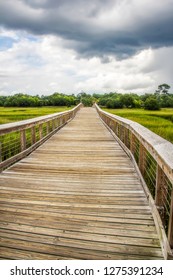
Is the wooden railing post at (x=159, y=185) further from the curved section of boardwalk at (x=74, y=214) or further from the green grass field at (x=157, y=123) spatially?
the green grass field at (x=157, y=123)

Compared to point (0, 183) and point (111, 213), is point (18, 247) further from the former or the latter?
point (0, 183)

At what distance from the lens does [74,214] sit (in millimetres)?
2838

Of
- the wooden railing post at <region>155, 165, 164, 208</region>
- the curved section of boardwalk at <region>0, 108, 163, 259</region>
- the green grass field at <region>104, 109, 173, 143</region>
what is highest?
the green grass field at <region>104, 109, 173, 143</region>

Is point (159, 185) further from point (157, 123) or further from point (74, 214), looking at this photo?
point (157, 123)

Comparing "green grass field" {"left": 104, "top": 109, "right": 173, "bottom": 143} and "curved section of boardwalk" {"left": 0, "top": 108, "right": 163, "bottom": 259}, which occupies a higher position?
"green grass field" {"left": 104, "top": 109, "right": 173, "bottom": 143}

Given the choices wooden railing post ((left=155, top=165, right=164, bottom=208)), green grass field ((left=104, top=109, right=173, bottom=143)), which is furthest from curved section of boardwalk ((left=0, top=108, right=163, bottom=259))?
green grass field ((left=104, top=109, right=173, bottom=143))

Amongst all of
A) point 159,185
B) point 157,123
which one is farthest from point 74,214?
point 157,123

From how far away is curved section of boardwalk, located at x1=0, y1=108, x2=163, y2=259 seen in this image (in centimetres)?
220

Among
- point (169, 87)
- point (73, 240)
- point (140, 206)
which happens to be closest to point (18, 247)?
point (73, 240)

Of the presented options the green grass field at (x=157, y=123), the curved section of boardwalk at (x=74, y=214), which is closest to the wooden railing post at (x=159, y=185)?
the curved section of boardwalk at (x=74, y=214)

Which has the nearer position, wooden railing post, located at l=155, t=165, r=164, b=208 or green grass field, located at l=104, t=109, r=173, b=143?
wooden railing post, located at l=155, t=165, r=164, b=208

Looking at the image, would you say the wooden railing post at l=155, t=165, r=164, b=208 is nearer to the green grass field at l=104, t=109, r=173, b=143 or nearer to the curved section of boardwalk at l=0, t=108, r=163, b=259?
the curved section of boardwalk at l=0, t=108, r=163, b=259

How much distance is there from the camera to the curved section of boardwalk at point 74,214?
2197mm

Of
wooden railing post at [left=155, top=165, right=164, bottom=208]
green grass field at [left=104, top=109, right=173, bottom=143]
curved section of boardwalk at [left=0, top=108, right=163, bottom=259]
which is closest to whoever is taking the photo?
curved section of boardwalk at [left=0, top=108, right=163, bottom=259]
